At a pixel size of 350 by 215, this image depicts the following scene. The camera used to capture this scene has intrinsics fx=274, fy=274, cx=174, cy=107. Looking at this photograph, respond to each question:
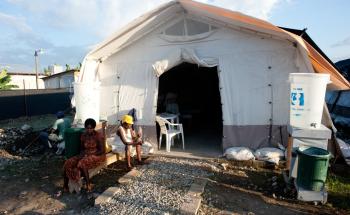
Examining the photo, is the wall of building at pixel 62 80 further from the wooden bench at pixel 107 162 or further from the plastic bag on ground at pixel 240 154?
the plastic bag on ground at pixel 240 154

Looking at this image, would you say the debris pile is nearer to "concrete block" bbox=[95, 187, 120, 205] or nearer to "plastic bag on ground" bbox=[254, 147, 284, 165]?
"concrete block" bbox=[95, 187, 120, 205]

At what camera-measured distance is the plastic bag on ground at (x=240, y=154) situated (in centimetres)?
637

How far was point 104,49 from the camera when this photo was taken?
25.8ft

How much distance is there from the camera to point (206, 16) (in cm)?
688

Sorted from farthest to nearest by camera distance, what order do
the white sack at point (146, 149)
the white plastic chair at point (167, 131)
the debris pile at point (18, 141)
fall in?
the debris pile at point (18, 141), the white plastic chair at point (167, 131), the white sack at point (146, 149)

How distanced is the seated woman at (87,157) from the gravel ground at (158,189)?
0.81 metres

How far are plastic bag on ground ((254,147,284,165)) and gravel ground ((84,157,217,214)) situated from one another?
1121 millimetres

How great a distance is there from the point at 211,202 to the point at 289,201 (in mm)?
1310

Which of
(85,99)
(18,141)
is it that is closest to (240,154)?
(85,99)

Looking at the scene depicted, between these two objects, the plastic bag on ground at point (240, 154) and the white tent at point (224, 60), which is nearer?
the plastic bag on ground at point (240, 154)

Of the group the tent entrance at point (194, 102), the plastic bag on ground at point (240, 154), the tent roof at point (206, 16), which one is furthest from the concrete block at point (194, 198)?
the tent roof at point (206, 16)

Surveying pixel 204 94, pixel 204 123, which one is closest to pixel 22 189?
pixel 204 123

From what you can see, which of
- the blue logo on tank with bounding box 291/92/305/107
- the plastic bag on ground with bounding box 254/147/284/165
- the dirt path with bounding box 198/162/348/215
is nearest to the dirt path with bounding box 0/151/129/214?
the dirt path with bounding box 198/162/348/215

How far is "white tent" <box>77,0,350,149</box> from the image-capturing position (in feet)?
21.8
